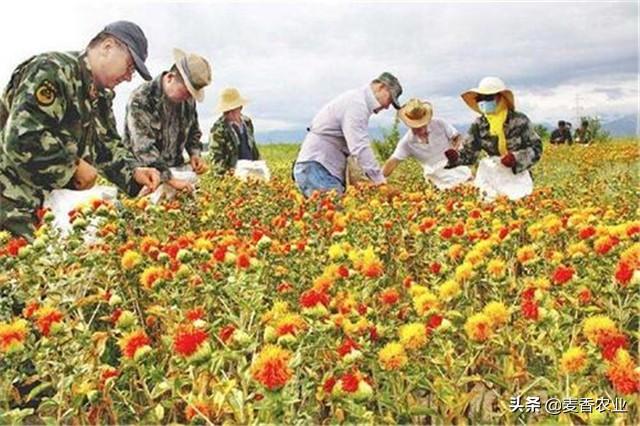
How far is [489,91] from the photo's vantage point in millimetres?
5676

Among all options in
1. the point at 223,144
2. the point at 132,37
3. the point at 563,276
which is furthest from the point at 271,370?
the point at 223,144

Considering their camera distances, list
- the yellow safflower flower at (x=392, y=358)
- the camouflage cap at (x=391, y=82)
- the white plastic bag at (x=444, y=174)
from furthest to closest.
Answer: the white plastic bag at (x=444, y=174) → the camouflage cap at (x=391, y=82) → the yellow safflower flower at (x=392, y=358)

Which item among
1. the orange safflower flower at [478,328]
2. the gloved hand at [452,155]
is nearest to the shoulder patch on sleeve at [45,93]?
the orange safflower flower at [478,328]

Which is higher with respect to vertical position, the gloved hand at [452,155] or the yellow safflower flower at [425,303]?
the yellow safflower flower at [425,303]

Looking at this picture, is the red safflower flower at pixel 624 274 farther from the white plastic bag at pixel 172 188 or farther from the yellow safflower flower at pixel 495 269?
the white plastic bag at pixel 172 188

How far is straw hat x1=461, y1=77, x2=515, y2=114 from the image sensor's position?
5676 millimetres

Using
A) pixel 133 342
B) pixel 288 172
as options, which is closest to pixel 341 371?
pixel 133 342

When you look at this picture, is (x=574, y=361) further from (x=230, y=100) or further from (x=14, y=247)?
(x=230, y=100)

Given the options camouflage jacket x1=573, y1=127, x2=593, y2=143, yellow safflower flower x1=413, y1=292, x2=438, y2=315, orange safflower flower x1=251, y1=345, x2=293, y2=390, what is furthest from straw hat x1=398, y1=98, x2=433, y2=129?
camouflage jacket x1=573, y1=127, x2=593, y2=143

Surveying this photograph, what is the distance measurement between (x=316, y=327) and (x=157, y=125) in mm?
3143

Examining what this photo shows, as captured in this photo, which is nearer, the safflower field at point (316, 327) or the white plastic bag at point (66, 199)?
the safflower field at point (316, 327)

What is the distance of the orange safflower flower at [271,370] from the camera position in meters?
1.53

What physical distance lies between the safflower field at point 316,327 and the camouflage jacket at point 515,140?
2360 mm

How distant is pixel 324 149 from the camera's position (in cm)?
581
